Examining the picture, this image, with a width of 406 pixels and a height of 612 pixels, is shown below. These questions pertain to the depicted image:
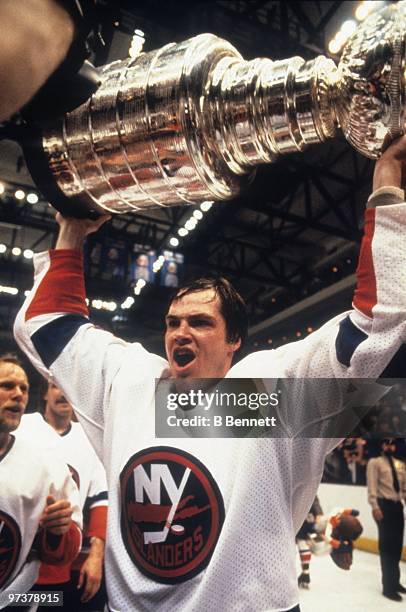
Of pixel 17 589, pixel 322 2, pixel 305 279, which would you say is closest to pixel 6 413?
pixel 17 589

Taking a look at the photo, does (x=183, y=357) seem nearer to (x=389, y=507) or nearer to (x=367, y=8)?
(x=367, y=8)

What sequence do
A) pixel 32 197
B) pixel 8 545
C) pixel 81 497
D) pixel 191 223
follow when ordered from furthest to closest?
pixel 191 223, pixel 32 197, pixel 81 497, pixel 8 545

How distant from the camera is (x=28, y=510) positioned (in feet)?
4.12

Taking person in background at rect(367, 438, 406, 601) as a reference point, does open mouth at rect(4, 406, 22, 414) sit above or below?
above

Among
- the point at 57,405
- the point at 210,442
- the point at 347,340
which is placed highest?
the point at 57,405

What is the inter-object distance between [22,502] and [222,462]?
28.5 inches

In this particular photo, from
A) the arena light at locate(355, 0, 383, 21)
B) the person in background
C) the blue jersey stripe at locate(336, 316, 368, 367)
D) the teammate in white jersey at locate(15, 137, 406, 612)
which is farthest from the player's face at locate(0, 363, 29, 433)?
the person in background

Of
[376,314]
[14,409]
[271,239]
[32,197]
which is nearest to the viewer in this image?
[376,314]

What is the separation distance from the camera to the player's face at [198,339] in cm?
92

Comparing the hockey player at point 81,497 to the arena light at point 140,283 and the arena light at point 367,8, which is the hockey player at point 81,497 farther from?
the arena light at point 140,283

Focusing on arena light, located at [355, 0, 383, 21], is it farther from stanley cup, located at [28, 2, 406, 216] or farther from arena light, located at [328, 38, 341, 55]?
stanley cup, located at [28, 2, 406, 216]

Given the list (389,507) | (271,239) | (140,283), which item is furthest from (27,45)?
(140,283)

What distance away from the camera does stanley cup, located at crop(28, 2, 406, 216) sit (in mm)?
571

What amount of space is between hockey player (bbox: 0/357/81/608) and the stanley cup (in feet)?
2.82
